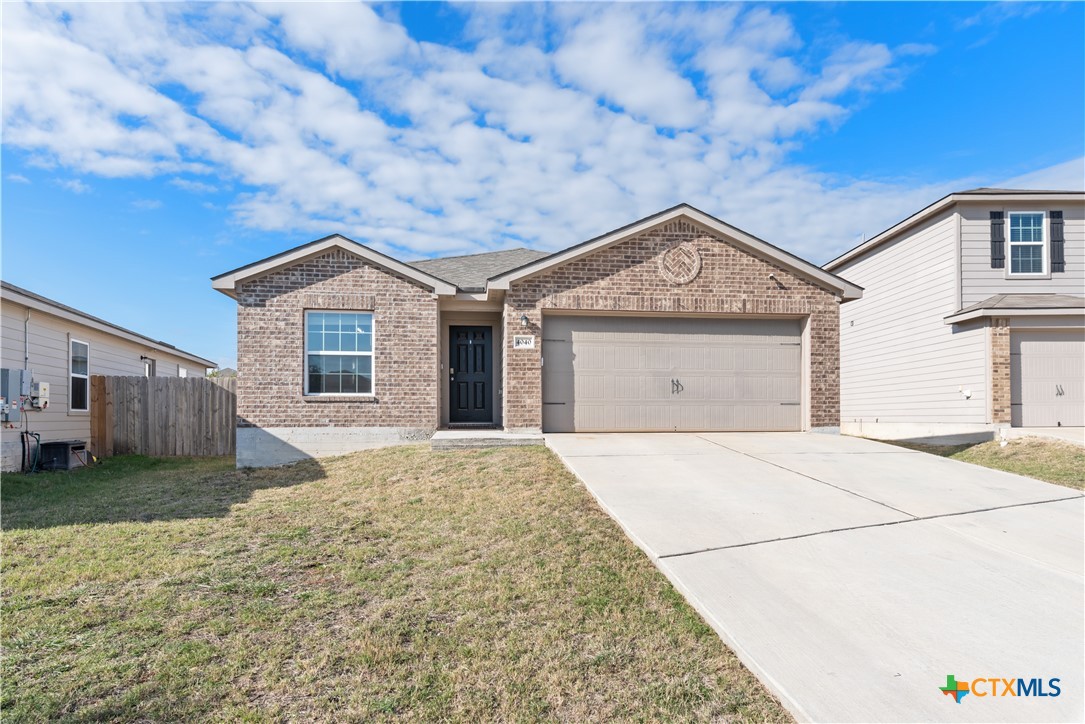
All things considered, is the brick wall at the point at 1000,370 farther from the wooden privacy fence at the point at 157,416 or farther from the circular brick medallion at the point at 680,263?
the wooden privacy fence at the point at 157,416

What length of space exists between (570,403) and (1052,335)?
35.6 ft

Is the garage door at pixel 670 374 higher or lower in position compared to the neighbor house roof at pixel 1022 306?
lower

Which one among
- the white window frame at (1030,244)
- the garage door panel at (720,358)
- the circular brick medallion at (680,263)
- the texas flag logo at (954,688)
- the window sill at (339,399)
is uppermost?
the white window frame at (1030,244)

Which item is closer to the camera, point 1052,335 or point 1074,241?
point 1052,335

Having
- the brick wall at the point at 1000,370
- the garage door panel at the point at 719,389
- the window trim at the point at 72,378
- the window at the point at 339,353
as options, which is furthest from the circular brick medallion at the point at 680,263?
the window trim at the point at 72,378

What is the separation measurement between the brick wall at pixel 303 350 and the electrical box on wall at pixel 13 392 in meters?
3.68

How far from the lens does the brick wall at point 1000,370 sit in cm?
1281

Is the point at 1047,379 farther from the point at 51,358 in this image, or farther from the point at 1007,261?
the point at 51,358

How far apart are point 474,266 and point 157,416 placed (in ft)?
25.2

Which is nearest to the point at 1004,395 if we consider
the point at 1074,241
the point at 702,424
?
the point at 1074,241

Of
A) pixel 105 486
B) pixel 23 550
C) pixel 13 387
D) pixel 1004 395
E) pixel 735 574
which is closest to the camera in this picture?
pixel 735 574

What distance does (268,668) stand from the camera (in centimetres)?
330

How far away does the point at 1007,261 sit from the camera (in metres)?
13.9

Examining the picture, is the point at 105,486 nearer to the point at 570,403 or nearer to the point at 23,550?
the point at 23,550
